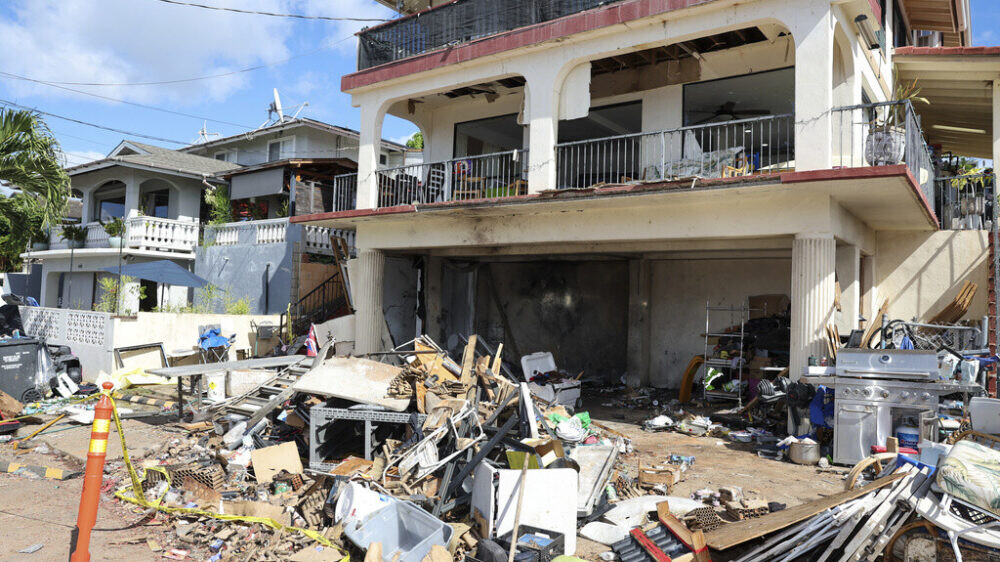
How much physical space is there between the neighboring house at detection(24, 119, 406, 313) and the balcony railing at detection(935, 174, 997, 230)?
12.6 metres

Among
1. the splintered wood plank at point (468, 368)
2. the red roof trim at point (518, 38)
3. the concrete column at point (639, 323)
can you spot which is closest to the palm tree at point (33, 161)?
the red roof trim at point (518, 38)

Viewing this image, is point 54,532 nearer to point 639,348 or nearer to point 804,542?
point 804,542

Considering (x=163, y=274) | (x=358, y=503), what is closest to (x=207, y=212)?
(x=163, y=274)

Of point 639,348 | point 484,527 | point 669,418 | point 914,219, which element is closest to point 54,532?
point 484,527

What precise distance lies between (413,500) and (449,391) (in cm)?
206

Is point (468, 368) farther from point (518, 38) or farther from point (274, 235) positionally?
point (274, 235)

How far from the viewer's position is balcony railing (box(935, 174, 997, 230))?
11.6 meters

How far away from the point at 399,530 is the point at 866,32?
10228mm

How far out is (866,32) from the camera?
10000mm

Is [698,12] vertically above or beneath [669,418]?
above

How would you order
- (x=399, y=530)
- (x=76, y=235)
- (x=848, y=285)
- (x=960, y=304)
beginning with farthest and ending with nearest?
(x=76, y=235) → (x=960, y=304) → (x=848, y=285) → (x=399, y=530)

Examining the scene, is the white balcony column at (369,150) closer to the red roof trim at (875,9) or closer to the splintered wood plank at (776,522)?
the red roof trim at (875,9)

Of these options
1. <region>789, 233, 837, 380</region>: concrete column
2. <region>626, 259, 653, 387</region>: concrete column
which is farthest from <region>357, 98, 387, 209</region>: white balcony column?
<region>789, 233, 837, 380</region>: concrete column

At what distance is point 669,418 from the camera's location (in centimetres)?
1057
